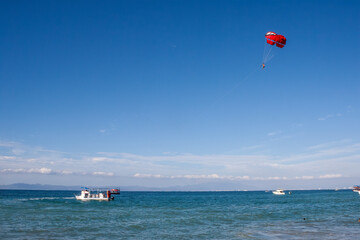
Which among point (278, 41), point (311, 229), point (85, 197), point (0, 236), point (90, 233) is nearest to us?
point (0, 236)

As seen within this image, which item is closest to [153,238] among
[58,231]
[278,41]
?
[58,231]

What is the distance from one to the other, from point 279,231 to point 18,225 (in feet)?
91.5

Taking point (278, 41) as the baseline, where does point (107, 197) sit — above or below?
below

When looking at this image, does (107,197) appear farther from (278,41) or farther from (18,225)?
(278,41)

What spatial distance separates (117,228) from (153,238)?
7.05 m

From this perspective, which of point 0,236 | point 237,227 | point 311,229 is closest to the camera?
point 0,236

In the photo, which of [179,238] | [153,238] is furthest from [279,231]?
[153,238]

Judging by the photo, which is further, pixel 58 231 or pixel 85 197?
pixel 85 197

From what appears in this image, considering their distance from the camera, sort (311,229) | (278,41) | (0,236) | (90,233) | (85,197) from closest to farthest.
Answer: (0,236)
(90,233)
(311,229)
(278,41)
(85,197)

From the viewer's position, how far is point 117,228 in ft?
103

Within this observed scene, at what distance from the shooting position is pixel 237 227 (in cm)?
3222

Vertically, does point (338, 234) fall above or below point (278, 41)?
below

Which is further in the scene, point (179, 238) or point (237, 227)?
point (237, 227)

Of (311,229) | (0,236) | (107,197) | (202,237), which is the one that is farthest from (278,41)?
(107,197)
